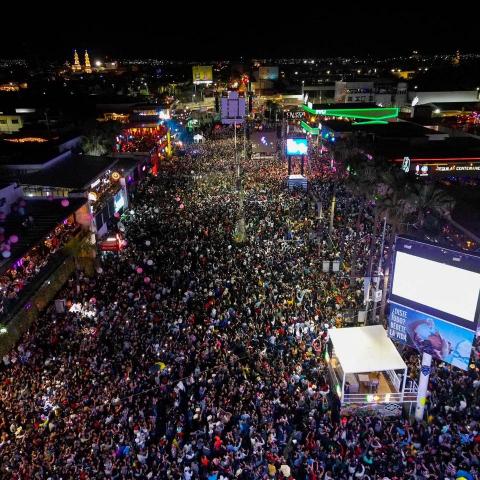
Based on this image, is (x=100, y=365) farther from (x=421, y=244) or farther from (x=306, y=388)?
(x=421, y=244)

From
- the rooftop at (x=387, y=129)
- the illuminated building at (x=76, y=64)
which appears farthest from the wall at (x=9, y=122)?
the illuminated building at (x=76, y=64)

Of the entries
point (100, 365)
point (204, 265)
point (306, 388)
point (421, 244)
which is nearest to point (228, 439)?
point (306, 388)

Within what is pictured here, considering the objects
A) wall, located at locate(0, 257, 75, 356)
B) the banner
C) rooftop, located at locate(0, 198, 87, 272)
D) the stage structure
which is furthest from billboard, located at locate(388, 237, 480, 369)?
rooftop, located at locate(0, 198, 87, 272)

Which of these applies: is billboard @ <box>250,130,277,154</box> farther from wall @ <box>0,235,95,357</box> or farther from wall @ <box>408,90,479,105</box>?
wall @ <box>408,90,479,105</box>

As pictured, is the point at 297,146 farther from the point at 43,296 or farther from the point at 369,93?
the point at 369,93

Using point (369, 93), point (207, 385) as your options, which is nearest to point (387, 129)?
point (369, 93)

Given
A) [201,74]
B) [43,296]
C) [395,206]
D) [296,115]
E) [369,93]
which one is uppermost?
[201,74]

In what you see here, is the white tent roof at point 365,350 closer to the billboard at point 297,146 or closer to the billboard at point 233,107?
A: the billboard at point 297,146
